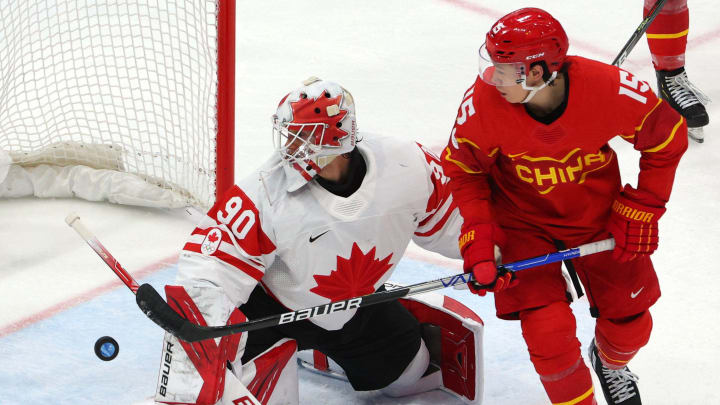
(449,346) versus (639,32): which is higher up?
(639,32)

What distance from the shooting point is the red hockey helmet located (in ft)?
7.20

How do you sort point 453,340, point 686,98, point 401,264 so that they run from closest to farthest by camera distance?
point 453,340 < point 401,264 < point 686,98

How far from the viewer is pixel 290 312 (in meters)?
2.45

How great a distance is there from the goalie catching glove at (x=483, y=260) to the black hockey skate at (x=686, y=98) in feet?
5.82

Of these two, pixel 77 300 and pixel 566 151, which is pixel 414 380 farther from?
pixel 77 300

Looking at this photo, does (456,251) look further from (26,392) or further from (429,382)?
(26,392)

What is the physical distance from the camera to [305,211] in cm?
247

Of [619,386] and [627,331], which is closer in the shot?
[627,331]

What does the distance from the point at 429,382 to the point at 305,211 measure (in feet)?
2.24

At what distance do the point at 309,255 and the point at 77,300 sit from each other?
111 cm

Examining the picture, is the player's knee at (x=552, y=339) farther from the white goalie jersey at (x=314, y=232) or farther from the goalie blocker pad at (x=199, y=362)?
the goalie blocker pad at (x=199, y=362)

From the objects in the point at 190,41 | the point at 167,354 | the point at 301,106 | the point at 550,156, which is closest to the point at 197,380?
the point at 167,354

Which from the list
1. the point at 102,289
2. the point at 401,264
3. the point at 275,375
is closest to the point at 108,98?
the point at 102,289

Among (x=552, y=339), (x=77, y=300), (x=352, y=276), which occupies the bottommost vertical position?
(x=77, y=300)
